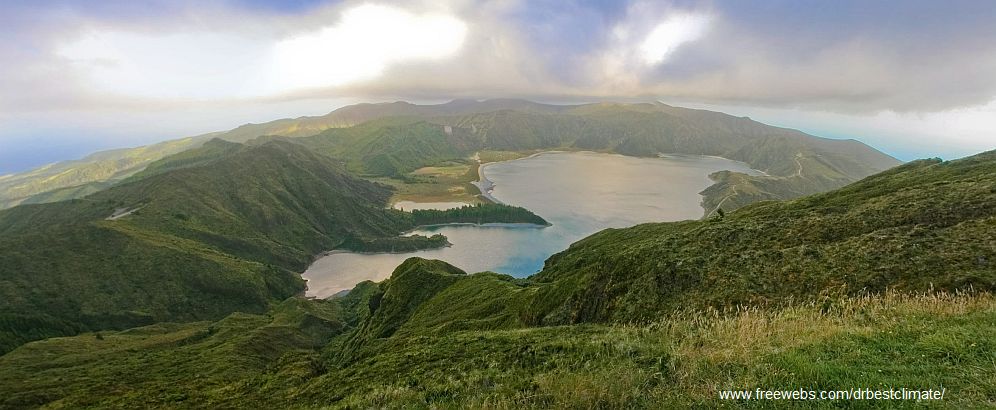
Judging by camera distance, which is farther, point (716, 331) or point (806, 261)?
point (806, 261)

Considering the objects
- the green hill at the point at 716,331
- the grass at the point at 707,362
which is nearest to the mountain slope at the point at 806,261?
the green hill at the point at 716,331

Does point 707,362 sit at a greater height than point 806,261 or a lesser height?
greater

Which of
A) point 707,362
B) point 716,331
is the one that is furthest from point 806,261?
point 707,362

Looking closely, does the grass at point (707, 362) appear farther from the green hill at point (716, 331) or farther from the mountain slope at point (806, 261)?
the mountain slope at point (806, 261)

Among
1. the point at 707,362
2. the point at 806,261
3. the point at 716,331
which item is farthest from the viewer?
the point at 806,261

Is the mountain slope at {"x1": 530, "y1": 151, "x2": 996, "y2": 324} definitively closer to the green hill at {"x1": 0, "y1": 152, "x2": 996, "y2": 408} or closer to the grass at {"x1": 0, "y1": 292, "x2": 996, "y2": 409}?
the green hill at {"x1": 0, "y1": 152, "x2": 996, "y2": 408}

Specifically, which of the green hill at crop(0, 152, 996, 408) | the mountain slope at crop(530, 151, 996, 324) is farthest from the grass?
the mountain slope at crop(530, 151, 996, 324)

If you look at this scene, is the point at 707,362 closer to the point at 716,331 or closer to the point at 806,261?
the point at 716,331

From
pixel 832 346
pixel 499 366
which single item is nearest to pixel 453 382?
pixel 499 366
